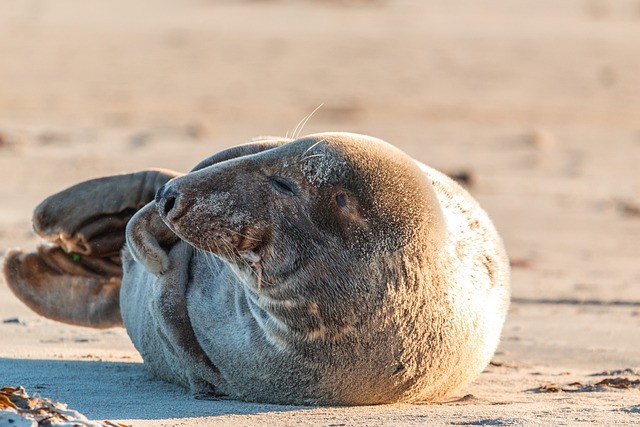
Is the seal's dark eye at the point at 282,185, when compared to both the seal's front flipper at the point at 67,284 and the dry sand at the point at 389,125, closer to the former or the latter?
the dry sand at the point at 389,125

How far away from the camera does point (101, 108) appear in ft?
57.7

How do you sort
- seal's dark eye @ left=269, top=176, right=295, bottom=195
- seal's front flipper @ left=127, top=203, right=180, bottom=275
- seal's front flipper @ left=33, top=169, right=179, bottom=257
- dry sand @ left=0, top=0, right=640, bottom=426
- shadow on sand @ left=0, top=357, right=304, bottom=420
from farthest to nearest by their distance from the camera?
seal's front flipper @ left=33, top=169, right=179, bottom=257
dry sand @ left=0, top=0, right=640, bottom=426
seal's front flipper @ left=127, top=203, right=180, bottom=275
shadow on sand @ left=0, top=357, right=304, bottom=420
seal's dark eye @ left=269, top=176, right=295, bottom=195

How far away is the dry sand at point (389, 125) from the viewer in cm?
578

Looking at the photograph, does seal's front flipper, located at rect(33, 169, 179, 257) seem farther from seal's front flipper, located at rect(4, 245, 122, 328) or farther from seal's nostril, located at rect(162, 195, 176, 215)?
seal's nostril, located at rect(162, 195, 176, 215)

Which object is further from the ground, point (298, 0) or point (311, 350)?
point (298, 0)

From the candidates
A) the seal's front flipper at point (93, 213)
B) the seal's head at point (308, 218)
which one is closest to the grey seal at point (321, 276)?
the seal's head at point (308, 218)

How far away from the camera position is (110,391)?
5.53 meters

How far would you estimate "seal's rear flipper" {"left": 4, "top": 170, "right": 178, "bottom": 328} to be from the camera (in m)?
6.84

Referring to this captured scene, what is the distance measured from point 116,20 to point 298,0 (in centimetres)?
545

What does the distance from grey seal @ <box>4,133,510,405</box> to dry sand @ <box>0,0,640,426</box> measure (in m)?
0.16

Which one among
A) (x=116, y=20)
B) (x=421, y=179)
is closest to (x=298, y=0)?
(x=116, y=20)

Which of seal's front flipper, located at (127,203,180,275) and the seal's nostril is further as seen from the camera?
seal's front flipper, located at (127,203,180,275)

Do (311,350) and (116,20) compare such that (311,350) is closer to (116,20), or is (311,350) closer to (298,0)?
(116,20)

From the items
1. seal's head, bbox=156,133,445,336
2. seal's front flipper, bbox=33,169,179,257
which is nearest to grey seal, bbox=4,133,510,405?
seal's head, bbox=156,133,445,336
